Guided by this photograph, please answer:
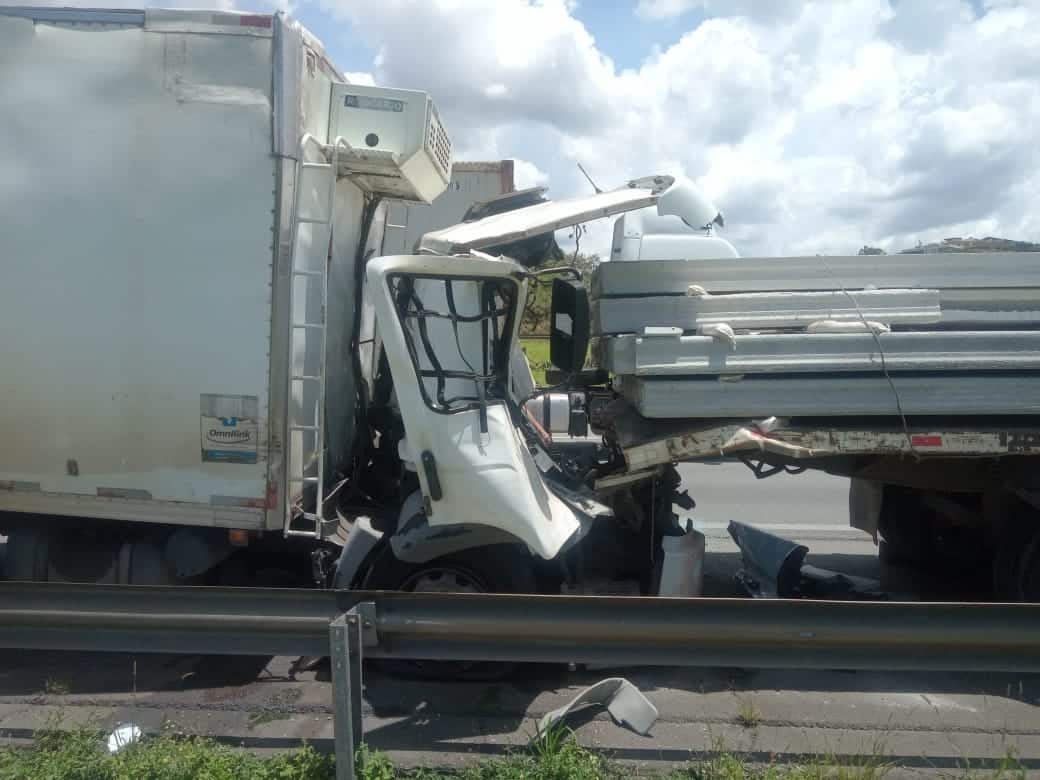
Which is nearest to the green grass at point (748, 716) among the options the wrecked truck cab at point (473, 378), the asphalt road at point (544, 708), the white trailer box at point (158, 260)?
the asphalt road at point (544, 708)

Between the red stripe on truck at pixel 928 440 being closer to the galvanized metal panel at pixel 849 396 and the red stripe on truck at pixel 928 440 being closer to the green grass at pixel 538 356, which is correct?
the galvanized metal panel at pixel 849 396

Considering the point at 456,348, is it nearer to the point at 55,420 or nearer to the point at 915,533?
the point at 55,420

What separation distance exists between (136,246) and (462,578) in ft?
7.45

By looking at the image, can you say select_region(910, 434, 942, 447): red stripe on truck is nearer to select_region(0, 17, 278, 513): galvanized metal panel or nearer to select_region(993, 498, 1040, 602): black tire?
select_region(993, 498, 1040, 602): black tire

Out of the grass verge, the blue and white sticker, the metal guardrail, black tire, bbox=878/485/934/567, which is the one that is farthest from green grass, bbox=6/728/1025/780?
black tire, bbox=878/485/934/567

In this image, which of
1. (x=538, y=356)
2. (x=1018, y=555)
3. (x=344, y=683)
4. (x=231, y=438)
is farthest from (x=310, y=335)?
(x=538, y=356)

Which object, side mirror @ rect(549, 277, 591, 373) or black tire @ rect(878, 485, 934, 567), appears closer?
side mirror @ rect(549, 277, 591, 373)

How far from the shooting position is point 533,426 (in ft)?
15.3

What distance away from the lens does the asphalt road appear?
347 cm

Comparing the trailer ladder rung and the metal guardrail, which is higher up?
the trailer ladder rung

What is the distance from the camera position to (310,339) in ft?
13.9

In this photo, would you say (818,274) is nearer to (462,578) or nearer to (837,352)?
(837,352)

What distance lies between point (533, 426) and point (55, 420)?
244 centimetres

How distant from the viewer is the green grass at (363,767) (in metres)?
3.04
